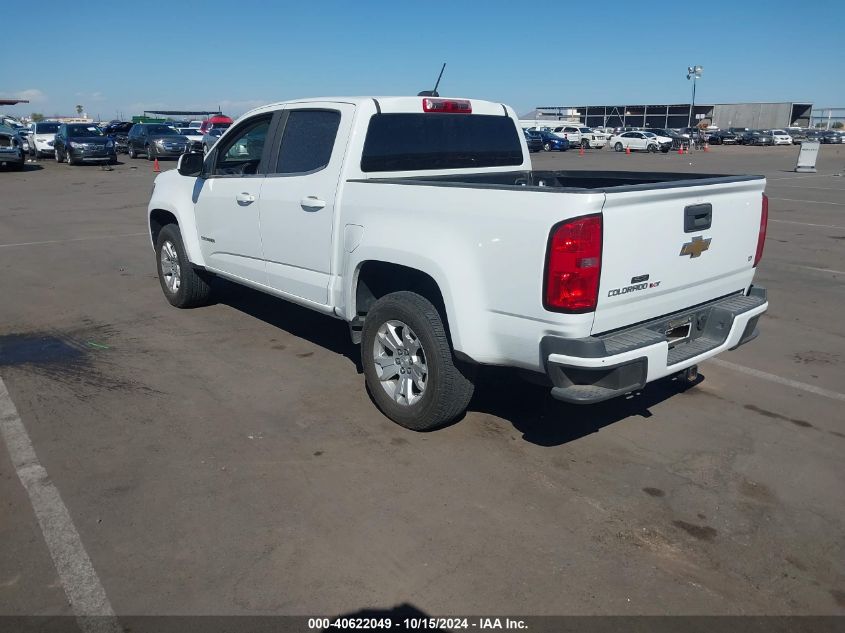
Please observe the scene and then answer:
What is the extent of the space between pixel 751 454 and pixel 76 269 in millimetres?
8405

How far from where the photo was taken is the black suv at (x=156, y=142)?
31219 mm

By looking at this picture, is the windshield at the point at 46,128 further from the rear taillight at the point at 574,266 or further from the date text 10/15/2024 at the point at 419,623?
the date text 10/15/2024 at the point at 419,623

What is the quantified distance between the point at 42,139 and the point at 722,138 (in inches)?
2085

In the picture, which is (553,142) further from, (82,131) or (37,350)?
(37,350)

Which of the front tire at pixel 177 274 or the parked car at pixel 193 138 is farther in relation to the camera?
the parked car at pixel 193 138

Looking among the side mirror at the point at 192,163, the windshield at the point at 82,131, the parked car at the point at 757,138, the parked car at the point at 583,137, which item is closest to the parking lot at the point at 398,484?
the side mirror at the point at 192,163

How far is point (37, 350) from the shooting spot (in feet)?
19.8

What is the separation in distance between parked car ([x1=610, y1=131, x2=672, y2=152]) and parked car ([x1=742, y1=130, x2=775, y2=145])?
1624 centimetres

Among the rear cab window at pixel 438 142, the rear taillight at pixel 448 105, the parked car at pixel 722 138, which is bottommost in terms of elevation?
the parked car at pixel 722 138

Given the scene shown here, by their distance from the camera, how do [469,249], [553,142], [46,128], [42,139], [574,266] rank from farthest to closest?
[553,142] < [46,128] < [42,139] < [469,249] < [574,266]

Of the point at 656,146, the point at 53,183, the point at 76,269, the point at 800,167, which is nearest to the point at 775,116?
the point at 656,146

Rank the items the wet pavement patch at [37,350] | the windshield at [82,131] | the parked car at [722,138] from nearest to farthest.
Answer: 1. the wet pavement patch at [37,350]
2. the windshield at [82,131]
3. the parked car at [722,138]

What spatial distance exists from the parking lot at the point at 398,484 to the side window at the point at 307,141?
5.18ft

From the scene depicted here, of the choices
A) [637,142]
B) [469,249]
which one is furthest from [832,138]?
[469,249]
